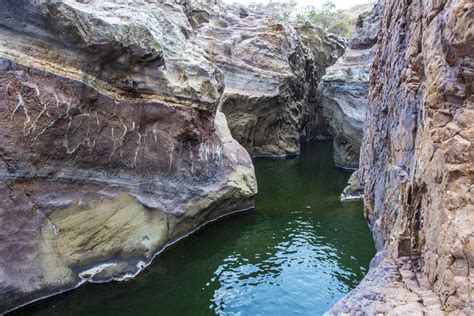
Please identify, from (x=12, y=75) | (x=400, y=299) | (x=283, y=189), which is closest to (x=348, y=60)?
(x=283, y=189)

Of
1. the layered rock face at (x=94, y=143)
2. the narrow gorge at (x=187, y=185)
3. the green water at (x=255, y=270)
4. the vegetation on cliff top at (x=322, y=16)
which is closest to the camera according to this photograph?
the narrow gorge at (x=187, y=185)

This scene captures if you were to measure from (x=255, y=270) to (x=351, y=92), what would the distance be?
1826 cm

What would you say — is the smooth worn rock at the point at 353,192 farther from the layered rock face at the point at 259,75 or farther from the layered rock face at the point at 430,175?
the layered rock face at the point at 430,175

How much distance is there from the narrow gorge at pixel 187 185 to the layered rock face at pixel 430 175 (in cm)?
3

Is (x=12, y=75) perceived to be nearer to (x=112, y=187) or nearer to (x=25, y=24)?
(x=25, y=24)

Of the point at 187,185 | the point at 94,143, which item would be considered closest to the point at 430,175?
the point at 94,143

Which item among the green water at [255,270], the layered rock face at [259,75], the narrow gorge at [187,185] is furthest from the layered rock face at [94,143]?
the layered rock face at [259,75]

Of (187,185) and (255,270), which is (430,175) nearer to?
(255,270)

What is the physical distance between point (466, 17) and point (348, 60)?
83.0 feet

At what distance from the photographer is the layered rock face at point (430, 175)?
5.49 m

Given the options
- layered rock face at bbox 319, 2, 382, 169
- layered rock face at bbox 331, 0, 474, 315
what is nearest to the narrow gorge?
layered rock face at bbox 331, 0, 474, 315

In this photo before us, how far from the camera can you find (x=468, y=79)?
Answer: 18.8 feet

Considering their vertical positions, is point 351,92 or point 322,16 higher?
point 322,16

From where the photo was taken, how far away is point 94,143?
12.1 m
